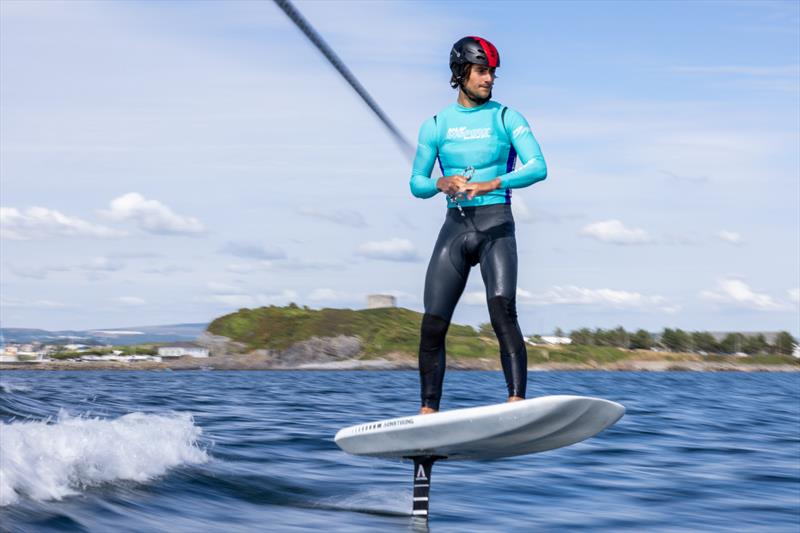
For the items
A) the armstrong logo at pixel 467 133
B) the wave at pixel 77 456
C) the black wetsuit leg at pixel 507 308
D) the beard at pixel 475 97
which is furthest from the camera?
the wave at pixel 77 456

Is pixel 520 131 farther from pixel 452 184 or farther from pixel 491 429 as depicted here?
pixel 491 429

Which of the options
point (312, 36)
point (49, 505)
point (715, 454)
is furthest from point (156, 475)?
point (715, 454)

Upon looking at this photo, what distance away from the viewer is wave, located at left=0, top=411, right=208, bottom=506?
9.21 m

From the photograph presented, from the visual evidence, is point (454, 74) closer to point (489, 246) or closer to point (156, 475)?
point (489, 246)

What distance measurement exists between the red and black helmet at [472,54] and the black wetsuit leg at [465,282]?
1194mm

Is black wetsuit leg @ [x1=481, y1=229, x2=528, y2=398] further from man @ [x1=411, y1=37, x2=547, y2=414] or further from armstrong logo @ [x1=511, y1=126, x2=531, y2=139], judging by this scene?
armstrong logo @ [x1=511, y1=126, x2=531, y2=139]

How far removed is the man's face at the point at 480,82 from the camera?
829 cm

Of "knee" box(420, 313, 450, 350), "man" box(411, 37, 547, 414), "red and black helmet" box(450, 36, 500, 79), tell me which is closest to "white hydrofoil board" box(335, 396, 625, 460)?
"man" box(411, 37, 547, 414)

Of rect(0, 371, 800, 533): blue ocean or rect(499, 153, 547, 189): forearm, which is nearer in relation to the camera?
rect(499, 153, 547, 189): forearm

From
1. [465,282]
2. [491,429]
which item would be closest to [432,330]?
[465,282]

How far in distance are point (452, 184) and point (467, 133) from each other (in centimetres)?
46

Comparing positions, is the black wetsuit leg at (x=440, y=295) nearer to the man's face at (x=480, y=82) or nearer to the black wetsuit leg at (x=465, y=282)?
the black wetsuit leg at (x=465, y=282)

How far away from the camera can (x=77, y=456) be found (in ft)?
33.9

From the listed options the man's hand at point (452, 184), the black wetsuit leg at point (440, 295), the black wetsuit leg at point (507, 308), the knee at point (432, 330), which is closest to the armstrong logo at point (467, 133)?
the man's hand at point (452, 184)
